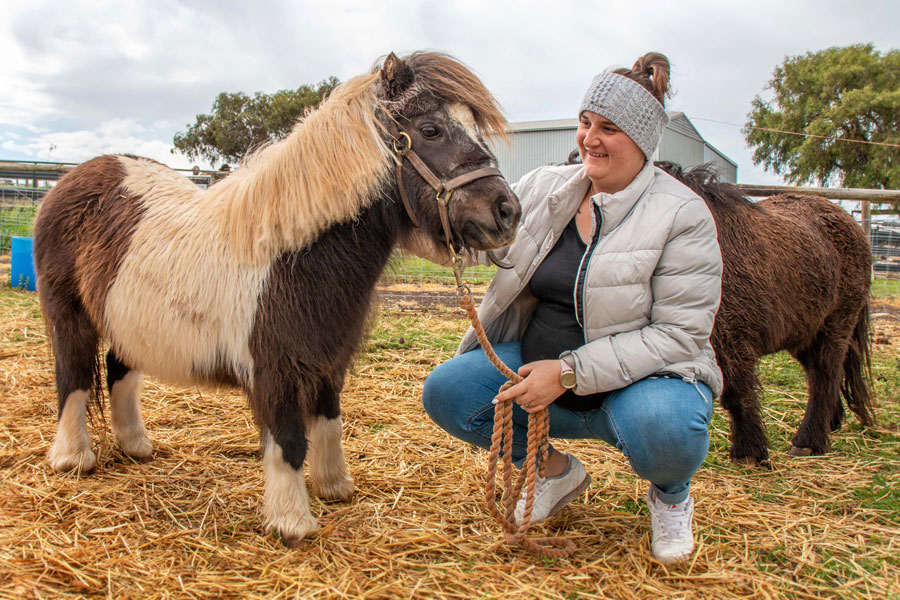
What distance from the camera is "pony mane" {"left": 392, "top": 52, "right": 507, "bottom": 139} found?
7.32 ft

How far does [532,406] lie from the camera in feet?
7.05

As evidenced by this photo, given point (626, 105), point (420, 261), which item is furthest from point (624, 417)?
point (420, 261)

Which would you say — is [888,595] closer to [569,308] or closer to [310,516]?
[569,308]

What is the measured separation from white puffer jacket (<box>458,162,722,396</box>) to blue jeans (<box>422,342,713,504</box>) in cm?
8

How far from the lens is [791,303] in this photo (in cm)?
349

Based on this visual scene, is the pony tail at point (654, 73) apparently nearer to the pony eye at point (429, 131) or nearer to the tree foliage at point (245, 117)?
the pony eye at point (429, 131)

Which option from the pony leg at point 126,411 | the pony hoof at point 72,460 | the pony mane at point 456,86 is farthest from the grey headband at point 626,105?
the pony hoof at point 72,460

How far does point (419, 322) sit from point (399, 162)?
4.53 meters

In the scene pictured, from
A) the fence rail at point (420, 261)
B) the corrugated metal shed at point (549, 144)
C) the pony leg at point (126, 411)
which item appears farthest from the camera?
the corrugated metal shed at point (549, 144)

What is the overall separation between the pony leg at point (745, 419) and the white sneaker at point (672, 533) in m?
1.24

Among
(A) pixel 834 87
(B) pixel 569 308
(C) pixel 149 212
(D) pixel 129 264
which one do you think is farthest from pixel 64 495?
(A) pixel 834 87

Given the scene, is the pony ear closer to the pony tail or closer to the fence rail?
the pony tail

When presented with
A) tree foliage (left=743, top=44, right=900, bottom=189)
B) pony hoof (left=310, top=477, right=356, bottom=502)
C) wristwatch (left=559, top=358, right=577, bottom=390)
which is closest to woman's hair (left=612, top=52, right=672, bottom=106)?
wristwatch (left=559, top=358, right=577, bottom=390)

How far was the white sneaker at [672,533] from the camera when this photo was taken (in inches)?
86.7
